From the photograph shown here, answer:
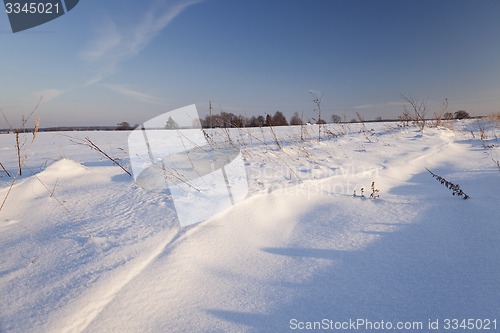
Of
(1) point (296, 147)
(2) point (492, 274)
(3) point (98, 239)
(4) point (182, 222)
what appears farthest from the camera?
(1) point (296, 147)

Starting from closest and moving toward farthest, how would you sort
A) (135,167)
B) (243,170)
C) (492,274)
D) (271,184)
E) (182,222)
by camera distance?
(492,274), (182,222), (271,184), (243,170), (135,167)

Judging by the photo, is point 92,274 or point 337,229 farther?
point 337,229

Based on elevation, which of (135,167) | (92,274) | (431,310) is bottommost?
(431,310)

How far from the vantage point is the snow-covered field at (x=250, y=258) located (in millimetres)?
1106

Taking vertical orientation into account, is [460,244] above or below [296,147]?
below

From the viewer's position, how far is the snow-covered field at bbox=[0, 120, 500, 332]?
3.63 feet

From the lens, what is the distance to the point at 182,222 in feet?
5.93

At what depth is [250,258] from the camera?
156 cm

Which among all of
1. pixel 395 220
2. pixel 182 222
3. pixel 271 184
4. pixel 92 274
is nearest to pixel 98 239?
pixel 92 274

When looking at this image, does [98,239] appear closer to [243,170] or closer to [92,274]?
[92,274]

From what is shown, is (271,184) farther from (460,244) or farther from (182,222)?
(460,244)

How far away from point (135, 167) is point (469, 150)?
5387mm

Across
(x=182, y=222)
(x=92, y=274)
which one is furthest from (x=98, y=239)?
(x=182, y=222)

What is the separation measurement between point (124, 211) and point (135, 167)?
1.15 m
